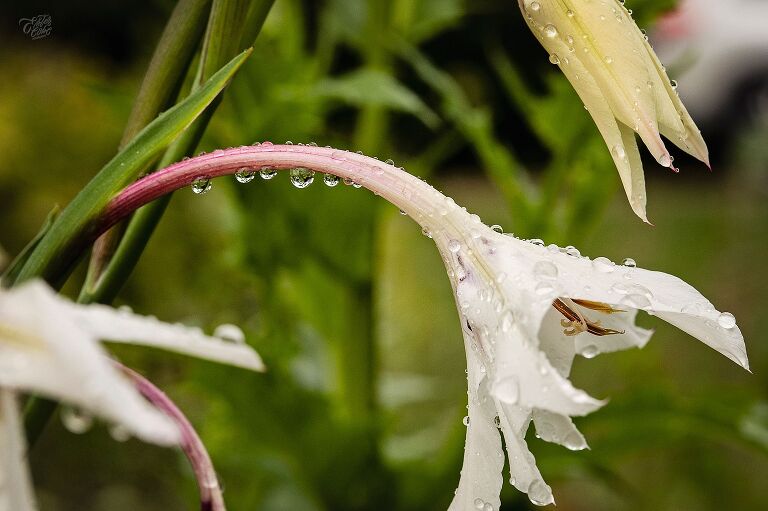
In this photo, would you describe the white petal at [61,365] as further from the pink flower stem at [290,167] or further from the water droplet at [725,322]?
the water droplet at [725,322]

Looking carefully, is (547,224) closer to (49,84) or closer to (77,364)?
(77,364)

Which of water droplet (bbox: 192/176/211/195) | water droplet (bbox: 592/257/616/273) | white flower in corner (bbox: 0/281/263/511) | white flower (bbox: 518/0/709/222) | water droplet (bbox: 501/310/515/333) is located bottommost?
water droplet (bbox: 501/310/515/333)

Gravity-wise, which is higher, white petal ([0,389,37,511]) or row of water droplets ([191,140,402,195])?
row of water droplets ([191,140,402,195])

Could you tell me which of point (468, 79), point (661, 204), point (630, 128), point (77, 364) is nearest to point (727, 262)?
point (661, 204)

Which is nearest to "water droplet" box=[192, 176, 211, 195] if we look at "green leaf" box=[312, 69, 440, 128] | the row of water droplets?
the row of water droplets

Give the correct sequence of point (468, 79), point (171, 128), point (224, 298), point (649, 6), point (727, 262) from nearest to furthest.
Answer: point (171, 128), point (649, 6), point (224, 298), point (727, 262), point (468, 79)

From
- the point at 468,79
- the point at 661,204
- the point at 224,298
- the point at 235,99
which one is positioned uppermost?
the point at 235,99

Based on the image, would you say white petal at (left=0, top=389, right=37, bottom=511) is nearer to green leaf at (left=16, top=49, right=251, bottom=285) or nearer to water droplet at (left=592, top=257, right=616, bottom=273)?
green leaf at (left=16, top=49, right=251, bottom=285)

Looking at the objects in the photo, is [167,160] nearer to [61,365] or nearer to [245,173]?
[245,173]
